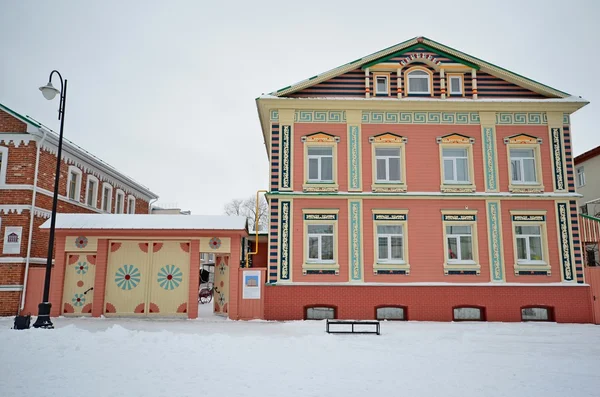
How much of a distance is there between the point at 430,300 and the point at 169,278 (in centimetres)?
1032

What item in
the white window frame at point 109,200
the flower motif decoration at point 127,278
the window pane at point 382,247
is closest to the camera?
the flower motif decoration at point 127,278

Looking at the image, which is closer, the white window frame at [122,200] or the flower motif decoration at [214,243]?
the flower motif decoration at [214,243]

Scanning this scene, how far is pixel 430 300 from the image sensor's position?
1922 cm

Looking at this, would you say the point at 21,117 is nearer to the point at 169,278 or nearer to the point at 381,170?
the point at 169,278

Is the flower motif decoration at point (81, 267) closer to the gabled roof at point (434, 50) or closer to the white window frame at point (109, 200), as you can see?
the white window frame at point (109, 200)

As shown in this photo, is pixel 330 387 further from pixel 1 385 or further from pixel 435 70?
pixel 435 70

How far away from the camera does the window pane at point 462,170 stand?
2058 cm

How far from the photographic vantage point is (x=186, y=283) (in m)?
19.0

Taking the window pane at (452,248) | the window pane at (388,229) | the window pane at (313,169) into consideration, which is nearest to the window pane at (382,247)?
the window pane at (388,229)

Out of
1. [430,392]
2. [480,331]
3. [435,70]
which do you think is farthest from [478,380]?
[435,70]

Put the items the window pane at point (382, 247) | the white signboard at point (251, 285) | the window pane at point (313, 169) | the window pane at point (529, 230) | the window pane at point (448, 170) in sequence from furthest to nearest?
the window pane at point (448, 170) → the window pane at point (313, 169) → the window pane at point (529, 230) → the window pane at point (382, 247) → the white signboard at point (251, 285)

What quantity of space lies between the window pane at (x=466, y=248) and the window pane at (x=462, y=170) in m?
2.50

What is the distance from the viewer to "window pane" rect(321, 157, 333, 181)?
20.3 m

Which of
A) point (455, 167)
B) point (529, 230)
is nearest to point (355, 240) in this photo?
point (455, 167)
